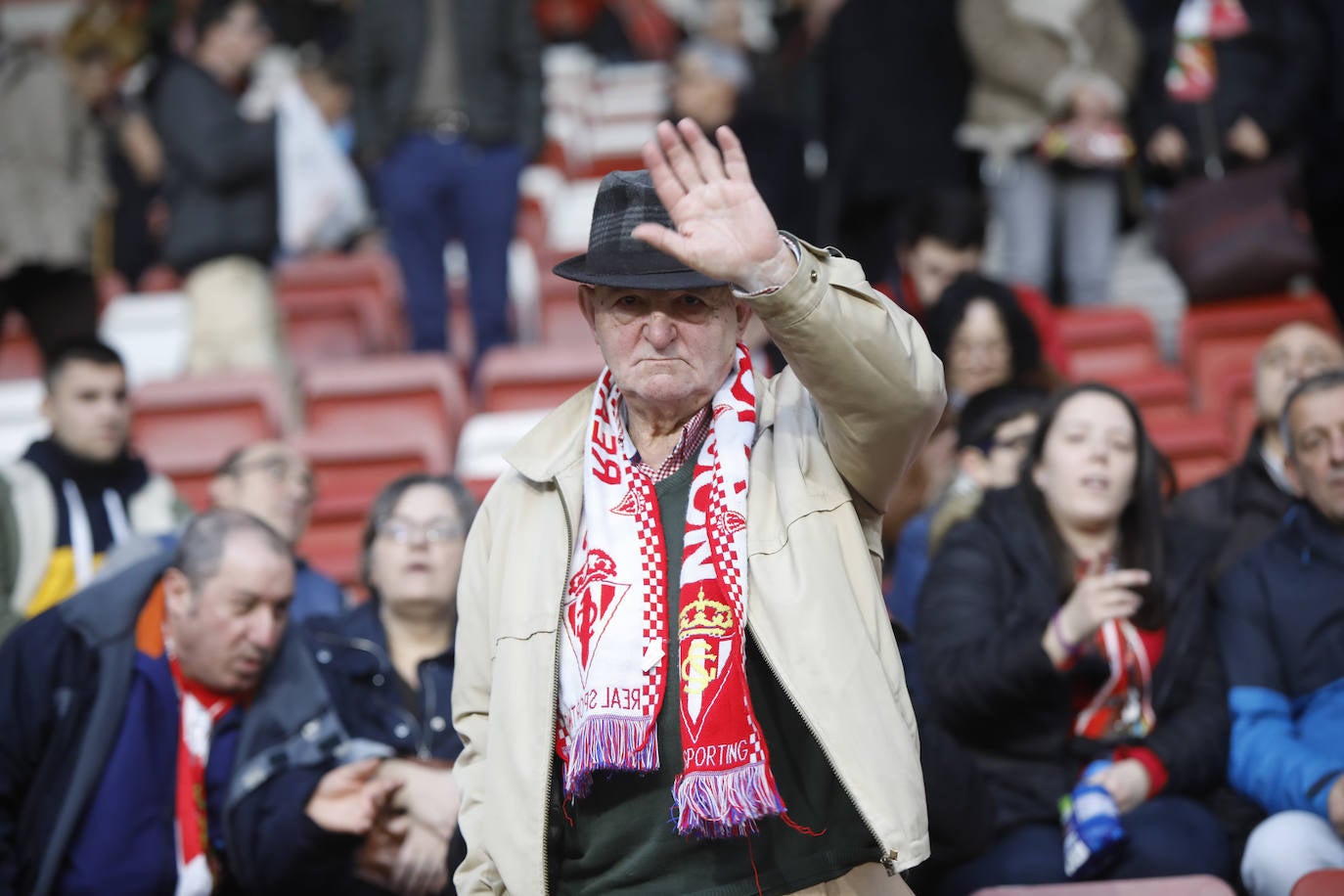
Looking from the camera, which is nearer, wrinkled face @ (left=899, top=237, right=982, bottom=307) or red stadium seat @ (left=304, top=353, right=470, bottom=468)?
wrinkled face @ (left=899, top=237, right=982, bottom=307)

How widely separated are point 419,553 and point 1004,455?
1389mm

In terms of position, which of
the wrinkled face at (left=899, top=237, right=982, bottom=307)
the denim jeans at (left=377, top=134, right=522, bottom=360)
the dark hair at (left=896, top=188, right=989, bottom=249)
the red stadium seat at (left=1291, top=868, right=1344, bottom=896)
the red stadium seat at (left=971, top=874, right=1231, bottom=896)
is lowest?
the red stadium seat at (left=971, top=874, right=1231, bottom=896)

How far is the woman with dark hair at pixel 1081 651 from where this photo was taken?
2.92 m

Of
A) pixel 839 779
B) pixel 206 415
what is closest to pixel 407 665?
pixel 839 779

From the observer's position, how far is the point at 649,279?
6.63ft

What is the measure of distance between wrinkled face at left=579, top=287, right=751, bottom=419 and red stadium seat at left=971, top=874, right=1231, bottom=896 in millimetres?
1056

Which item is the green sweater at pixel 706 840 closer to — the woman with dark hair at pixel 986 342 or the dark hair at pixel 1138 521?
the dark hair at pixel 1138 521

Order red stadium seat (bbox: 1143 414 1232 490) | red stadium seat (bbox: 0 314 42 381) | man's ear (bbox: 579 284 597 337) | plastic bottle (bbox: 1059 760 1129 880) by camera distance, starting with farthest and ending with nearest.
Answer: red stadium seat (bbox: 0 314 42 381)
red stadium seat (bbox: 1143 414 1232 490)
plastic bottle (bbox: 1059 760 1129 880)
man's ear (bbox: 579 284 597 337)

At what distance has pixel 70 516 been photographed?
429 cm

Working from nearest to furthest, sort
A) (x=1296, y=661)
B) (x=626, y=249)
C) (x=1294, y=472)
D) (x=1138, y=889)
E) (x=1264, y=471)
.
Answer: (x=626, y=249)
(x=1138, y=889)
(x=1296, y=661)
(x=1294, y=472)
(x=1264, y=471)

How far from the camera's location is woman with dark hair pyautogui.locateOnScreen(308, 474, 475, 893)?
304 cm

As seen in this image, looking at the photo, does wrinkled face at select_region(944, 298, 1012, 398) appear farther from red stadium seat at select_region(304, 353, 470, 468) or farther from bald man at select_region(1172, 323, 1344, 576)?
red stadium seat at select_region(304, 353, 470, 468)

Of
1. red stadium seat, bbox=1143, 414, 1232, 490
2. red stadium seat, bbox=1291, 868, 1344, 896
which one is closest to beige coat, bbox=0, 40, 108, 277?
red stadium seat, bbox=1143, 414, 1232, 490

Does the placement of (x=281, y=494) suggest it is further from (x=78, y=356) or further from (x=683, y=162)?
(x=683, y=162)
